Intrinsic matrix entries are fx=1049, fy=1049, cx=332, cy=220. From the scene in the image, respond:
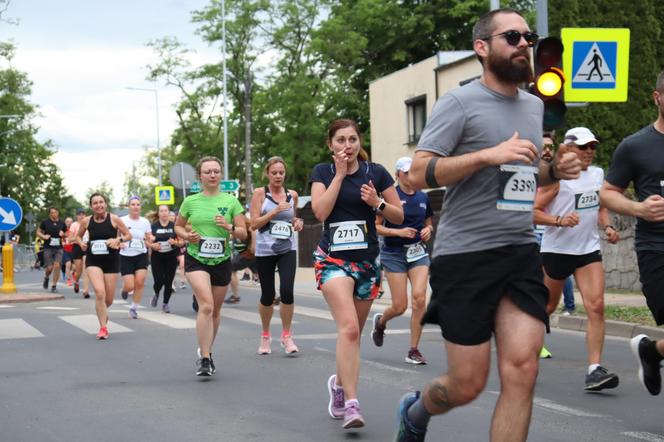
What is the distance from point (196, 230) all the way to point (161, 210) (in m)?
9.58

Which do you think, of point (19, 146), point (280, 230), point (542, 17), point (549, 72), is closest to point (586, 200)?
point (549, 72)

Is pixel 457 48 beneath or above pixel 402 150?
above

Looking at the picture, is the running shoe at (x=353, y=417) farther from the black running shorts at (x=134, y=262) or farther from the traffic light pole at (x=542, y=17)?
the black running shorts at (x=134, y=262)

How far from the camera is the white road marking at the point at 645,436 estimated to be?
6040 mm

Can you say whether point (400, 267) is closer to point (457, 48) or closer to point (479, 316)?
point (479, 316)

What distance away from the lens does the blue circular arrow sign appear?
2134cm

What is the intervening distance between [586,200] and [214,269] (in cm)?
326

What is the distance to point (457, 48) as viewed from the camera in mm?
52062

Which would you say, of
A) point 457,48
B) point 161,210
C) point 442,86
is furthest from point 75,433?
point 457,48

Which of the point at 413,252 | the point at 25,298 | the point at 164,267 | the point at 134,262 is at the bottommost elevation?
the point at 25,298

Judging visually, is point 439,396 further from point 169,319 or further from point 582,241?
point 169,319

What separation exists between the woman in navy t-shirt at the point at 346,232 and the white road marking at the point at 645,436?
1.72 meters

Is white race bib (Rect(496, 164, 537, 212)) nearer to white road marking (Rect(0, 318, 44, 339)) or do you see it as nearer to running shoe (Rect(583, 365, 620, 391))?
running shoe (Rect(583, 365, 620, 391))

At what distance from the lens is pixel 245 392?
26.7 ft
